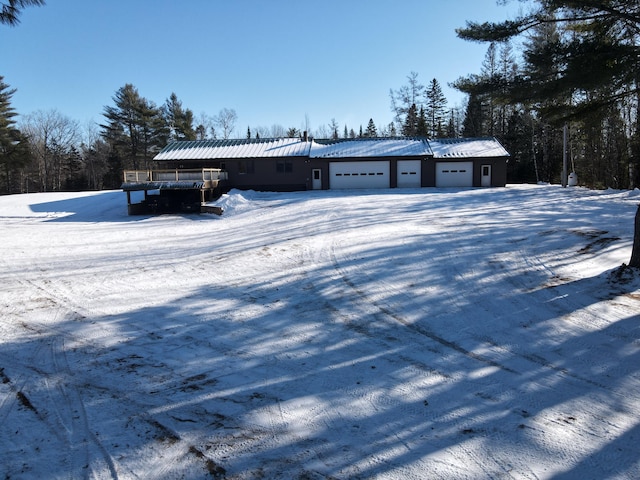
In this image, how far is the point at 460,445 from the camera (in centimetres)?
304

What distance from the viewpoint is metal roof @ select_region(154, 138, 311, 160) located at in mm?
28078

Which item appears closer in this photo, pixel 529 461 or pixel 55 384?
pixel 529 461

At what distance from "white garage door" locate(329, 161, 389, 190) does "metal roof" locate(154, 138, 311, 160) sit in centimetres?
241

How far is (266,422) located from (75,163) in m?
56.4

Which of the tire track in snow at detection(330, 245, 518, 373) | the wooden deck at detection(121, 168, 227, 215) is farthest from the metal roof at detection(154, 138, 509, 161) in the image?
the tire track in snow at detection(330, 245, 518, 373)

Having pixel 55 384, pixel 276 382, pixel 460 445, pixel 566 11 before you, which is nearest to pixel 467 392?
pixel 460 445

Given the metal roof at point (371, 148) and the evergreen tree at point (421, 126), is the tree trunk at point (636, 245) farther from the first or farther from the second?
the evergreen tree at point (421, 126)

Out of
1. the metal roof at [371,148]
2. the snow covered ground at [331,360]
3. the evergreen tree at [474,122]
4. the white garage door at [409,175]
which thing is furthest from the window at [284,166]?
the evergreen tree at [474,122]

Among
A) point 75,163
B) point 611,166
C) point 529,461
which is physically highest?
point 75,163

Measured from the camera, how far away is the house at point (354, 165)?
2717cm

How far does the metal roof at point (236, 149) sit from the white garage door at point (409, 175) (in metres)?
6.54

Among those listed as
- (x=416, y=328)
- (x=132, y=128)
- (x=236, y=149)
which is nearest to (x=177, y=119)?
(x=132, y=128)

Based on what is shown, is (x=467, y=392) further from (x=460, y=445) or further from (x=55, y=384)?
(x=55, y=384)

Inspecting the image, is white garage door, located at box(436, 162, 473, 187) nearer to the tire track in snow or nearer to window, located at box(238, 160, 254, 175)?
window, located at box(238, 160, 254, 175)
